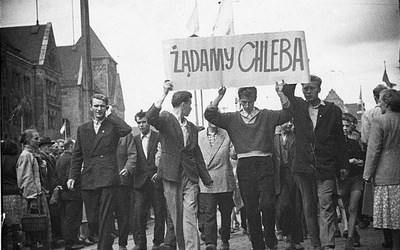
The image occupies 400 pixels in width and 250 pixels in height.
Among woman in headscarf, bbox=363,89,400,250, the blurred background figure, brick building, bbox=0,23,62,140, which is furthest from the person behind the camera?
brick building, bbox=0,23,62,140

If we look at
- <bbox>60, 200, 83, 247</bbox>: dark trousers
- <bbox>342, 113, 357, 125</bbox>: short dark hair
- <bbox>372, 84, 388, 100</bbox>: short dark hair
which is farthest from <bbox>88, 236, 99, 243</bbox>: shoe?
<bbox>372, 84, 388, 100</bbox>: short dark hair

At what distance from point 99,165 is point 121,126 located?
0.48 metres

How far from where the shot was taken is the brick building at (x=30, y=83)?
7.84 metres

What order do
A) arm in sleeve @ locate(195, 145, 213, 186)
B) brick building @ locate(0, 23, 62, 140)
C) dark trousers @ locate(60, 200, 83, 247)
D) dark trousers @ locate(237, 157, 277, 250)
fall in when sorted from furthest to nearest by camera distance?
dark trousers @ locate(60, 200, 83, 247)
brick building @ locate(0, 23, 62, 140)
arm in sleeve @ locate(195, 145, 213, 186)
dark trousers @ locate(237, 157, 277, 250)

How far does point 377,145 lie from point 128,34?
3.17 metres

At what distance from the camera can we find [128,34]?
25.8ft

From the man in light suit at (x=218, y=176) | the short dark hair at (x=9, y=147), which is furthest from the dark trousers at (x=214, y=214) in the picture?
the short dark hair at (x=9, y=147)

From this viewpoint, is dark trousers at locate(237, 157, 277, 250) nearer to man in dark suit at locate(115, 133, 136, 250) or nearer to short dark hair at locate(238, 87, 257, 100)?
short dark hair at locate(238, 87, 257, 100)

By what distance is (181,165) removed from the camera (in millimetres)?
7066

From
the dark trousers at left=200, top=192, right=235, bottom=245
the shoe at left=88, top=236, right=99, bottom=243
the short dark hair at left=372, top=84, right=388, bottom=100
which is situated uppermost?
the short dark hair at left=372, top=84, right=388, bottom=100

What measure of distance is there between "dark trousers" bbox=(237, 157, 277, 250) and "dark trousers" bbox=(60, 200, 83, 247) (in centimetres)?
245

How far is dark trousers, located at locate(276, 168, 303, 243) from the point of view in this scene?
24.5 ft

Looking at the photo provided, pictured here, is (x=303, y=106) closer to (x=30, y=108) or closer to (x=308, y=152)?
(x=308, y=152)

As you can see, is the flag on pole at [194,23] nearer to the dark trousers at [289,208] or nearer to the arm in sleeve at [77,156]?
the arm in sleeve at [77,156]
